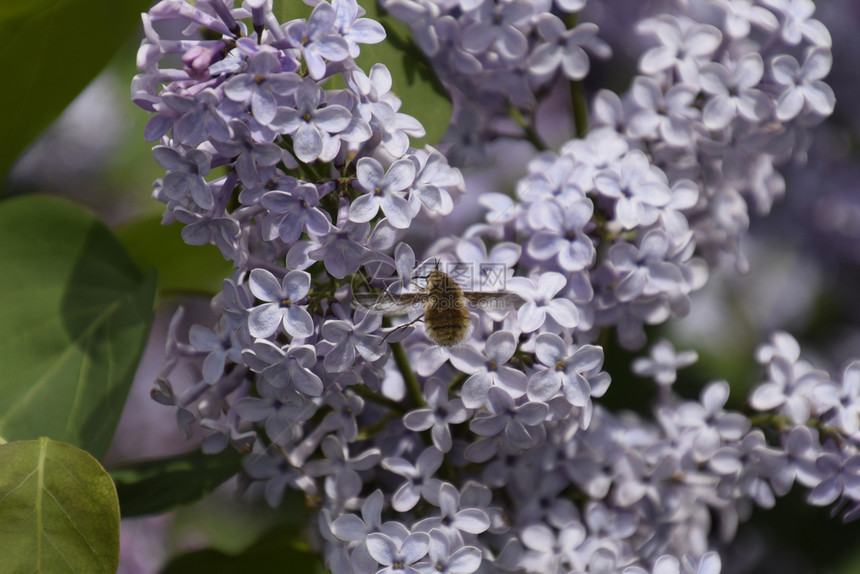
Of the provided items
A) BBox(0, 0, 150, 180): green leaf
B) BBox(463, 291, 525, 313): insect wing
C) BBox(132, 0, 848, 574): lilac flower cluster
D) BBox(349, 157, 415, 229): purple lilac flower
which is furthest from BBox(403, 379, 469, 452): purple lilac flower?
BBox(0, 0, 150, 180): green leaf

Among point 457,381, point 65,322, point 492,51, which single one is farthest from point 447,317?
point 65,322

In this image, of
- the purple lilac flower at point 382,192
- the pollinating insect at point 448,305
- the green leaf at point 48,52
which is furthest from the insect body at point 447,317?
the green leaf at point 48,52

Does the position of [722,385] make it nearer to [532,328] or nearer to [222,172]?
[532,328]

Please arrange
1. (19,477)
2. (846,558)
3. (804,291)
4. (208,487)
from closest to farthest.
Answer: (19,477), (208,487), (846,558), (804,291)

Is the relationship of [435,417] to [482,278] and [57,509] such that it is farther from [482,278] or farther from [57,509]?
[57,509]

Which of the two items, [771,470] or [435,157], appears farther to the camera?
[771,470]

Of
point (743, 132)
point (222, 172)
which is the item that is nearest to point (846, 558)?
point (743, 132)

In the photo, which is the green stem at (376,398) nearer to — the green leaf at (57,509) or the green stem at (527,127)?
the green leaf at (57,509)
